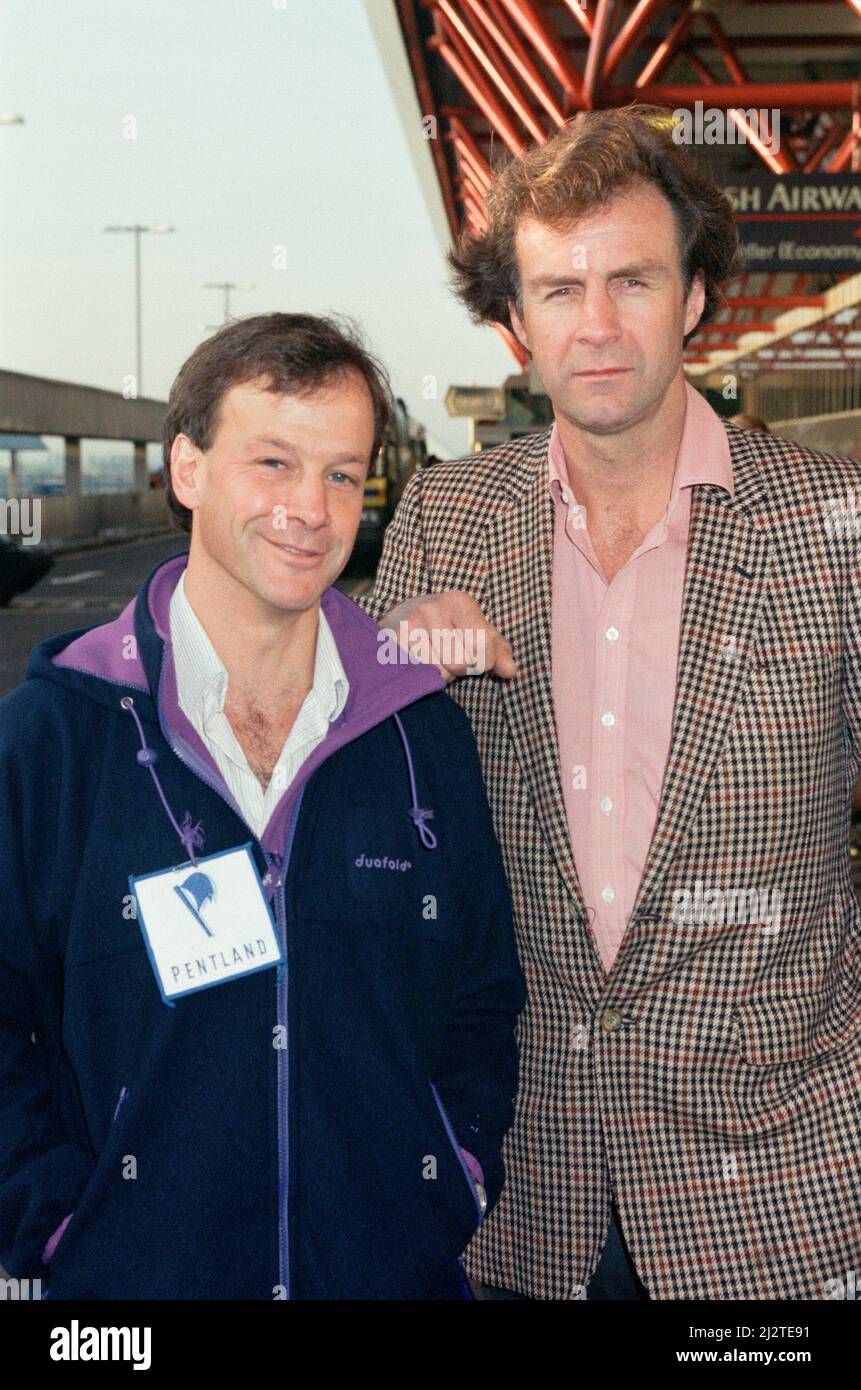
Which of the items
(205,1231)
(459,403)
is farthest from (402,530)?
(459,403)

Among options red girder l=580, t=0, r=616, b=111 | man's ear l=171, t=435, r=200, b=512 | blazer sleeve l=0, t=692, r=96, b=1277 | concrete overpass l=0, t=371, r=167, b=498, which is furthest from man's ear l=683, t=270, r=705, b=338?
concrete overpass l=0, t=371, r=167, b=498

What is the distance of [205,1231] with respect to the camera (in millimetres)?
2008

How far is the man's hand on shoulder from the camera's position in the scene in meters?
2.38

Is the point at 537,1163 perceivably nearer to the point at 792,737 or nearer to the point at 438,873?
the point at 438,873

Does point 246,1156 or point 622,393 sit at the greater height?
point 622,393

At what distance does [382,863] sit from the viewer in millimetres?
2109

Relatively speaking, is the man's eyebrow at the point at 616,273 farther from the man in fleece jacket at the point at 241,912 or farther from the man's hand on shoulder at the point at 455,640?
the man's hand on shoulder at the point at 455,640

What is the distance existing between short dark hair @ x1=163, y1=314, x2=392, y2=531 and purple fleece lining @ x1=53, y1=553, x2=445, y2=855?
234 millimetres

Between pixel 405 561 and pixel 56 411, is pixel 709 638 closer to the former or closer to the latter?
pixel 405 561

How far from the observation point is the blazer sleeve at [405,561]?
276 cm

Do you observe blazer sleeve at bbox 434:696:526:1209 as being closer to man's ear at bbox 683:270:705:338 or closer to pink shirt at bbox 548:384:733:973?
pink shirt at bbox 548:384:733:973

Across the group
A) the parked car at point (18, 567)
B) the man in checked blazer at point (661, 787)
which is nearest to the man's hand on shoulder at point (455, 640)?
the man in checked blazer at point (661, 787)

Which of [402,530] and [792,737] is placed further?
[402,530]
